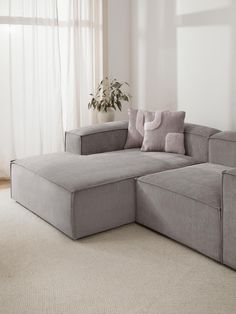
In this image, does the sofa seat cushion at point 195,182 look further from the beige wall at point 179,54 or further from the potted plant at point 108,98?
the potted plant at point 108,98

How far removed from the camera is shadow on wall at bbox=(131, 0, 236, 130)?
14.7ft

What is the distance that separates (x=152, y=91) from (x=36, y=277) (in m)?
3.06

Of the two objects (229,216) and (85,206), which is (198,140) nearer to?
(85,206)

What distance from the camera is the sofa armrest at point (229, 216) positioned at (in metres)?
2.72

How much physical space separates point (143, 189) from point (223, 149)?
828mm

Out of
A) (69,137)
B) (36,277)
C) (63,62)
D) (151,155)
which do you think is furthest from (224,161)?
(63,62)

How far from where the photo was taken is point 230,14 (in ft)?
14.3

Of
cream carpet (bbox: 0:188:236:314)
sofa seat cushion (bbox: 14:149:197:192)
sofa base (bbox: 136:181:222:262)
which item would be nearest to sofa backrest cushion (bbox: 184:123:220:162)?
sofa seat cushion (bbox: 14:149:197:192)

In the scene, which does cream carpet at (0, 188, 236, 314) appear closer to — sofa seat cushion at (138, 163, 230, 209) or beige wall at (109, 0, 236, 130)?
sofa seat cushion at (138, 163, 230, 209)

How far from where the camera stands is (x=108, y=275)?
2.80m

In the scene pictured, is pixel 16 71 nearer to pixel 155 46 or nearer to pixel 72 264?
pixel 155 46

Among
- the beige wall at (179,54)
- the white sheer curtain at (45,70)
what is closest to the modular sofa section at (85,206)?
the white sheer curtain at (45,70)

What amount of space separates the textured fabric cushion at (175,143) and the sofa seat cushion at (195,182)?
463 millimetres

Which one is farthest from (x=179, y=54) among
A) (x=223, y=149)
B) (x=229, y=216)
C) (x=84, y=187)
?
(x=229, y=216)
